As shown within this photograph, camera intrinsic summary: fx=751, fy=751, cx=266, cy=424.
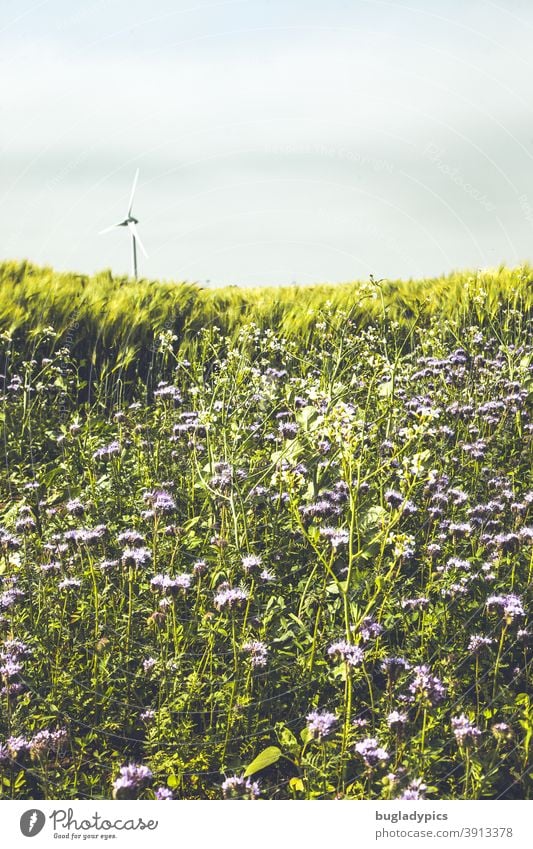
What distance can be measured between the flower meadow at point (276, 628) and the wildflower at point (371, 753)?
0.01 metres

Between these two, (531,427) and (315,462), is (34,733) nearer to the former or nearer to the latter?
(315,462)

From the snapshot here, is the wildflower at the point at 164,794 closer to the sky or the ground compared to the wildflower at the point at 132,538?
closer to the ground

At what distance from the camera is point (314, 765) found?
2.79 meters

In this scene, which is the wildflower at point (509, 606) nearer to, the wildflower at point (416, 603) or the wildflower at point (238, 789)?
the wildflower at point (416, 603)

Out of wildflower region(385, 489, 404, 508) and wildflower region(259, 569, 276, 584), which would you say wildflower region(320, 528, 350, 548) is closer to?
wildflower region(259, 569, 276, 584)

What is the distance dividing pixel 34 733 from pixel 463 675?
6.00 ft

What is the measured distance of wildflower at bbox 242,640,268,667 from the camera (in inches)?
119

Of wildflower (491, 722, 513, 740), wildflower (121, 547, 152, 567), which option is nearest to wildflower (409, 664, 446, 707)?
wildflower (491, 722, 513, 740)

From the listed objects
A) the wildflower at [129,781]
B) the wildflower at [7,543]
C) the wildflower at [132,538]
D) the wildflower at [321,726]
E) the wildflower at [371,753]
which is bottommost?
the wildflower at [129,781]

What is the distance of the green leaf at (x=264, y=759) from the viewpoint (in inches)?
111

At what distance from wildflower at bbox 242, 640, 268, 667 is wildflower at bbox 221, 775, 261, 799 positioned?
0.47 meters

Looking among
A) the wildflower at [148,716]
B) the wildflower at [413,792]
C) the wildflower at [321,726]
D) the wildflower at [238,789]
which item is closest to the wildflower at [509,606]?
the wildflower at [413,792]

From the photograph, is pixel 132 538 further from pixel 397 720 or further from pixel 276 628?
pixel 397 720
